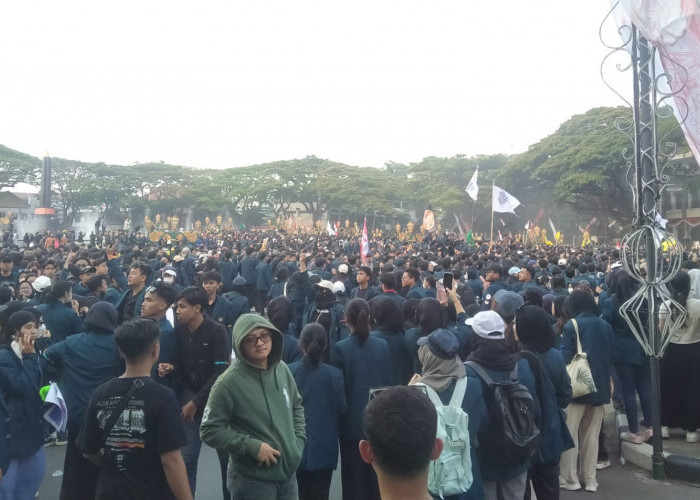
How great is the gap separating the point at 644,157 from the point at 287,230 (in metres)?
33.3

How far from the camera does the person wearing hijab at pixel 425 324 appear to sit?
457cm

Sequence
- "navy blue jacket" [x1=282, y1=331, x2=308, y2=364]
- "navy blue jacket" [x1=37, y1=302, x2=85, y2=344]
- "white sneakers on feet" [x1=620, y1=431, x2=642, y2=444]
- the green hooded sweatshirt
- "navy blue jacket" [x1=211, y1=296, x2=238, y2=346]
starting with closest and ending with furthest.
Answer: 1. the green hooded sweatshirt
2. "navy blue jacket" [x1=282, y1=331, x2=308, y2=364]
3. "navy blue jacket" [x1=37, y1=302, x2=85, y2=344]
4. "white sneakers on feet" [x1=620, y1=431, x2=642, y2=444]
5. "navy blue jacket" [x1=211, y1=296, x2=238, y2=346]

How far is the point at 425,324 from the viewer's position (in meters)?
4.59

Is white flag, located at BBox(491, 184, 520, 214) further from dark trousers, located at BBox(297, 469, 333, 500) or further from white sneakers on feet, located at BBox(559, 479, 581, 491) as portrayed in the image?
dark trousers, located at BBox(297, 469, 333, 500)

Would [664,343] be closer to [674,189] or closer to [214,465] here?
[214,465]

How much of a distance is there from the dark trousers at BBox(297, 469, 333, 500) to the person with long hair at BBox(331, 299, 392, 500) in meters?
0.34

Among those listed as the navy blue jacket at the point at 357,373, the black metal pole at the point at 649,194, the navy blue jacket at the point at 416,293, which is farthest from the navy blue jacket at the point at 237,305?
the black metal pole at the point at 649,194

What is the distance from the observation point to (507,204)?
776 inches

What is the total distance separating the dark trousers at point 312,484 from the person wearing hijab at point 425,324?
1.28m

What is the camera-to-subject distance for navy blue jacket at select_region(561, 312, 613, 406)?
4.92 m

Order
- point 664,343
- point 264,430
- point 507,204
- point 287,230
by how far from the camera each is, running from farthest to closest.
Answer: point 287,230, point 507,204, point 664,343, point 264,430

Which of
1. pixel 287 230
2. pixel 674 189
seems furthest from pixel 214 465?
pixel 674 189

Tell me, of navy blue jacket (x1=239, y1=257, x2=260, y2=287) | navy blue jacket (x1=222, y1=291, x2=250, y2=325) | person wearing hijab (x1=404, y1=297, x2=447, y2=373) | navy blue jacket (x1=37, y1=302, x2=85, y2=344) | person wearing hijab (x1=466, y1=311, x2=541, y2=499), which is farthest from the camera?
navy blue jacket (x1=239, y1=257, x2=260, y2=287)

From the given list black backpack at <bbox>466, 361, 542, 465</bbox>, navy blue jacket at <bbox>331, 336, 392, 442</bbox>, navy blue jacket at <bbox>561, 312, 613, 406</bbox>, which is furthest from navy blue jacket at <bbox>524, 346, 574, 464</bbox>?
navy blue jacket at <bbox>561, 312, 613, 406</bbox>
